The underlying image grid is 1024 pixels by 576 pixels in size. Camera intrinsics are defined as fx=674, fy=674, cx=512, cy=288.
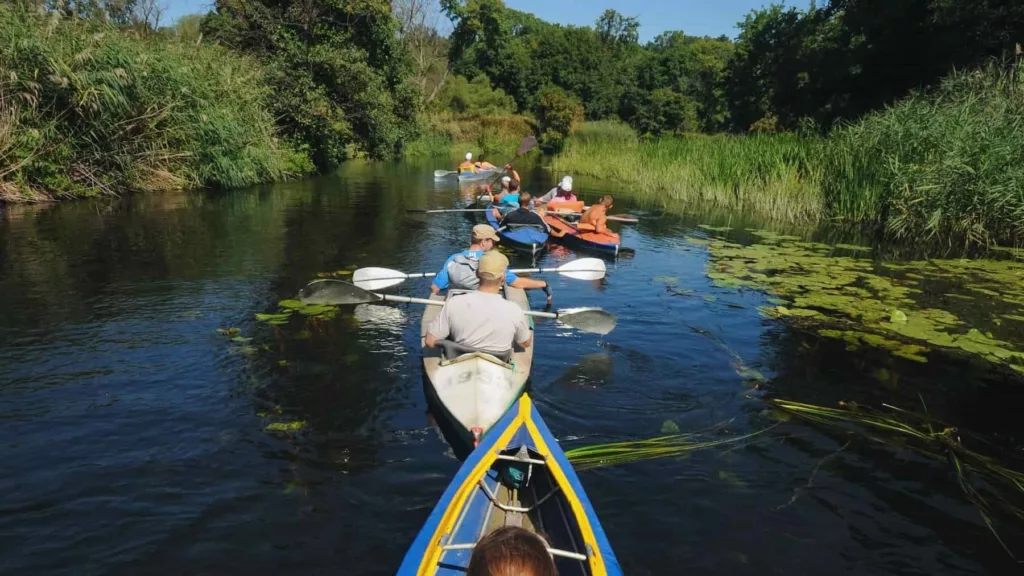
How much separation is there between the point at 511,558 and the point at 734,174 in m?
19.4

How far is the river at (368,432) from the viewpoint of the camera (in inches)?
167

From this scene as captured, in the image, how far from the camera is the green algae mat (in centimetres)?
803

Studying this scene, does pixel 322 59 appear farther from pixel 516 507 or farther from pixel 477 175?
pixel 516 507

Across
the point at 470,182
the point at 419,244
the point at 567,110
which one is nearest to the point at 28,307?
the point at 419,244

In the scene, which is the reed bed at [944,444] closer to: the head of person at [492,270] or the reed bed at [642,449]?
the reed bed at [642,449]

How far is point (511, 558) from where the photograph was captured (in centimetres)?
223

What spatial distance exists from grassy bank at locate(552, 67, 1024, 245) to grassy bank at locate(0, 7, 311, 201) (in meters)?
14.6

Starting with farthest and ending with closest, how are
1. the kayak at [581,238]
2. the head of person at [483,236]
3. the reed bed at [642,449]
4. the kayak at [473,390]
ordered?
1. the kayak at [581,238]
2. the head of person at [483,236]
3. the reed bed at [642,449]
4. the kayak at [473,390]

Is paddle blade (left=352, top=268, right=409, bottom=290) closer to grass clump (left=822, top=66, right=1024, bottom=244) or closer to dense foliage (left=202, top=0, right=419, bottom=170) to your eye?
grass clump (left=822, top=66, right=1024, bottom=244)

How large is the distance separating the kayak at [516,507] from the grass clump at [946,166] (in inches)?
469

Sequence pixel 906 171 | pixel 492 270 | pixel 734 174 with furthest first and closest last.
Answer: pixel 734 174 < pixel 906 171 < pixel 492 270

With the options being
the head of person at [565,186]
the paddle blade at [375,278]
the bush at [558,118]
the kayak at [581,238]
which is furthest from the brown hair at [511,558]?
the bush at [558,118]

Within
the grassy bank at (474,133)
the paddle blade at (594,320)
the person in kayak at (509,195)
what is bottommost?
the paddle blade at (594,320)

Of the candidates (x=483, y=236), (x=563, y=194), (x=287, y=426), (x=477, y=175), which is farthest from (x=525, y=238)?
(x=477, y=175)
